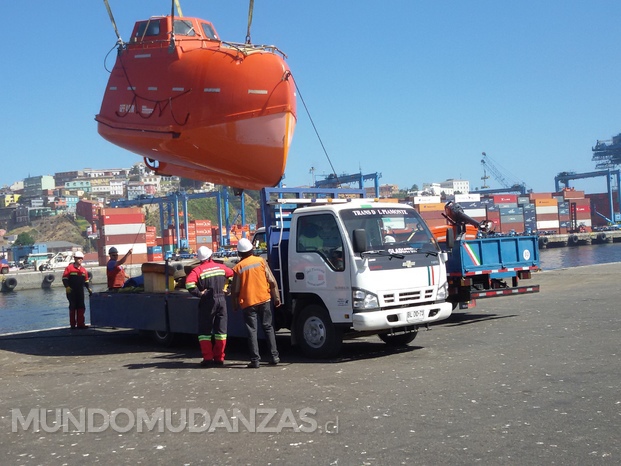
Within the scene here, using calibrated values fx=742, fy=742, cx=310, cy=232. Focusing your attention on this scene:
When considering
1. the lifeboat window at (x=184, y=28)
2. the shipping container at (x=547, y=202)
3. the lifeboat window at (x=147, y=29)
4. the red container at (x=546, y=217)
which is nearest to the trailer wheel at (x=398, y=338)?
the lifeboat window at (x=184, y=28)

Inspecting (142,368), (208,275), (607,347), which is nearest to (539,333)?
(607,347)

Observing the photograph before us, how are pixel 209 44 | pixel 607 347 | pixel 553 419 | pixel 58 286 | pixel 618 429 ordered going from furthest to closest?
pixel 58 286 < pixel 209 44 < pixel 607 347 < pixel 553 419 < pixel 618 429

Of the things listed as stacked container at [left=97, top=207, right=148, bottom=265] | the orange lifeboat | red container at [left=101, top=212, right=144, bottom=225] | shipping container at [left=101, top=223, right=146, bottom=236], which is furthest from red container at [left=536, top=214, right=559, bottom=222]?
the orange lifeboat

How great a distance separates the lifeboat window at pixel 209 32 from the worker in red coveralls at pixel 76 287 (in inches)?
207

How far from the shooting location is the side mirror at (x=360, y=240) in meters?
9.37

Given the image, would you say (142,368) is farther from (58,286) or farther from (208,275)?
(58,286)

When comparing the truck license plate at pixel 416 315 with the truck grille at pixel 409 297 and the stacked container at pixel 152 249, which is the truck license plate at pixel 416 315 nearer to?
the truck grille at pixel 409 297

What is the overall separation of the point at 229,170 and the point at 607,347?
22.4ft

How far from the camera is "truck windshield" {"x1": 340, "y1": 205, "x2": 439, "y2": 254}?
32.3 feet

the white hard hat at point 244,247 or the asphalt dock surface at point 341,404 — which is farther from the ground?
the white hard hat at point 244,247

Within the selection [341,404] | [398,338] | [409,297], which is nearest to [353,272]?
[409,297]

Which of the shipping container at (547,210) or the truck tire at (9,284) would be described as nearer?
the truck tire at (9,284)

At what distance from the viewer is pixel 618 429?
5.65 metres

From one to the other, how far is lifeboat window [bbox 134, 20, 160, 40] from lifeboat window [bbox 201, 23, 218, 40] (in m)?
0.85
